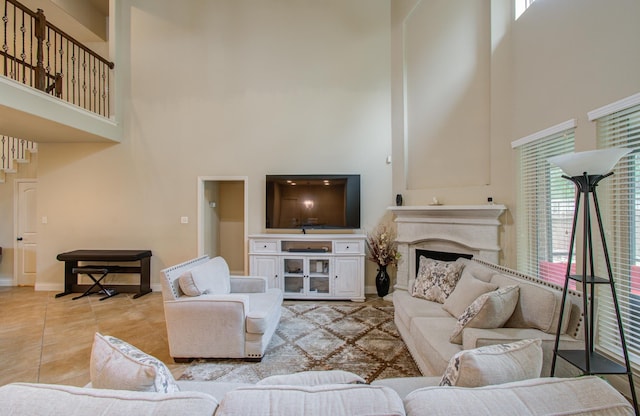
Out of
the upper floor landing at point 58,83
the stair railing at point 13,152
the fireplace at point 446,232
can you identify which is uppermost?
the upper floor landing at point 58,83

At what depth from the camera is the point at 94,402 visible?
811 millimetres

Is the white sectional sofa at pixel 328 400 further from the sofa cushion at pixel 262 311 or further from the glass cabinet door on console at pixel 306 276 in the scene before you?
the glass cabinet door on console at pixel 306 276

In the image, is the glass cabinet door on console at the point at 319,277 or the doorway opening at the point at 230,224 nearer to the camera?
the glass cabinet door on console at the point at 319,277

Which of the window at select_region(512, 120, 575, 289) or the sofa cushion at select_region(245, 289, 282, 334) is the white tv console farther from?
the window at select_region(512, 120, 575, 289)

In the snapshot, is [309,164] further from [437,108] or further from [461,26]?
[461,26]

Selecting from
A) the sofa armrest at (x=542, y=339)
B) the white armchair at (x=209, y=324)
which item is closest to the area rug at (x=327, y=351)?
the white armchair at (x=209, y=324)

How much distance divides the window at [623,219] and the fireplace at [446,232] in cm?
107

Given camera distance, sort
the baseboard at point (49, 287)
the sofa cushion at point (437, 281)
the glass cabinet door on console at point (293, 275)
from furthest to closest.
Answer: the baseboard at point (49, 287), the glass cabinet door on console at point (293, 275), the sofa cushion at point (437, 281)

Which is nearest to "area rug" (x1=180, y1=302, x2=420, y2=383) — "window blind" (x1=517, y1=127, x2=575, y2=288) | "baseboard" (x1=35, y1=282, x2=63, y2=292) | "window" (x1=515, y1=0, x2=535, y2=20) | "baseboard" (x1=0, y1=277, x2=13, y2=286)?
"window blind" (x1=517, y1=127, x2=575, y2=288)

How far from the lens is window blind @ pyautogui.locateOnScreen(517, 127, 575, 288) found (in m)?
2.41

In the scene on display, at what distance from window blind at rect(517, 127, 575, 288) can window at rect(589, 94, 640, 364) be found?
29 cm

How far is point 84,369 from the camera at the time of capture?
8.30 ft

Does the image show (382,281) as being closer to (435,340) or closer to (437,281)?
(437,281)

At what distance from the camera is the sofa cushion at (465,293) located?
7.69ft
